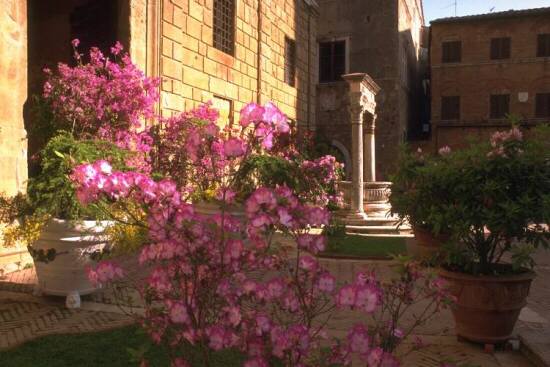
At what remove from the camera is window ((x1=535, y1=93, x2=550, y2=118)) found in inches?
950

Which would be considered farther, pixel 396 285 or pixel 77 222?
pixel 77 222

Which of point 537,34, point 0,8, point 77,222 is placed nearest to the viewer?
point 77,222

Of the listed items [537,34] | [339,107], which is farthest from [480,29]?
[339,107]

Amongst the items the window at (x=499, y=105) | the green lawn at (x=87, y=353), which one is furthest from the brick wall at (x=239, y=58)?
the window at (x=499, y=105)

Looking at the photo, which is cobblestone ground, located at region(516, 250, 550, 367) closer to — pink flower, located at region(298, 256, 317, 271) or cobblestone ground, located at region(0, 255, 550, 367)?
cobblestone ground, located at region(0, 255, 550, 367)

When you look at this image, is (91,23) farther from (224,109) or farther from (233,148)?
(233,148)

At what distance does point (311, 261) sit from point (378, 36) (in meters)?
21.6

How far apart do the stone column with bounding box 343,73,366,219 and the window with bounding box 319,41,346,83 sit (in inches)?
449

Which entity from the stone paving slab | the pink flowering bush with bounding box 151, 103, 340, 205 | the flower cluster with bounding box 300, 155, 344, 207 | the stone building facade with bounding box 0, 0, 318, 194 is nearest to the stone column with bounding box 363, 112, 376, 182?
the stone building facade with bounding box 0, 0, 318, 194

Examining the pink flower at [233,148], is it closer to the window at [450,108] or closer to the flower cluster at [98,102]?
the flower cluster at [98,102]

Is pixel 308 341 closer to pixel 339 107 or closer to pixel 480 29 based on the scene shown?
pixel 339 107

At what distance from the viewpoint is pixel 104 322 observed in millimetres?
4391

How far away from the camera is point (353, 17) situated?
22.8m

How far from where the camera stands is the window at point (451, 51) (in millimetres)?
25219
